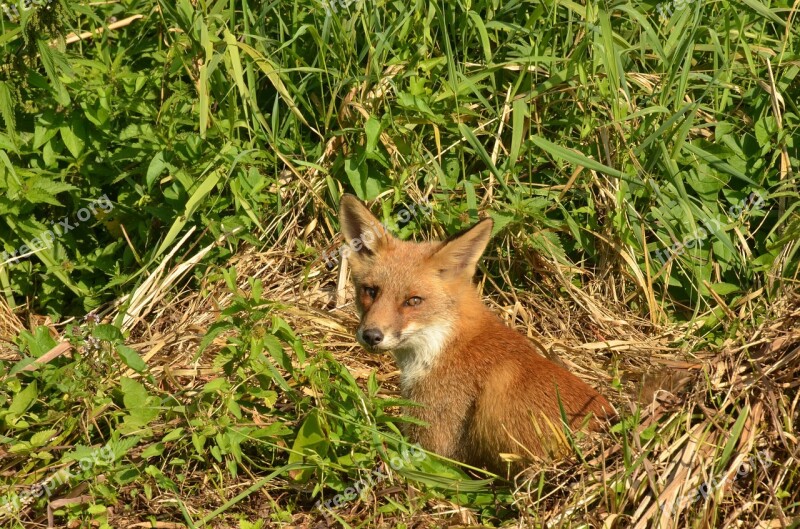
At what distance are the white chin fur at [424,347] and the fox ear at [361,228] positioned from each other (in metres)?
0.70

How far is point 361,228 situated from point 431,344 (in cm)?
89

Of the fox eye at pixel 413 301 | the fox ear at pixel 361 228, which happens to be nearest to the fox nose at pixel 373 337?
the fox eye at pixel 413 301

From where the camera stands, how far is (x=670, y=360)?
5.95 meters

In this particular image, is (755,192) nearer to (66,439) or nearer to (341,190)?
(341,190)

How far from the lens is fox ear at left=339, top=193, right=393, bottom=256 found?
561cm

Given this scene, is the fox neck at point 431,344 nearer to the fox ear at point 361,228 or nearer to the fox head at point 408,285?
the fox head at point 408,285

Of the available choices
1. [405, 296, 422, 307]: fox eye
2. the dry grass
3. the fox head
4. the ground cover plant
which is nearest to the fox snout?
the fox head

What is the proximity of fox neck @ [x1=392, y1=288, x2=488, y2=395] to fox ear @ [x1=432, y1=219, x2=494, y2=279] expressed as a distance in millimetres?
233

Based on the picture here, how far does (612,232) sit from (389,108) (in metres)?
1.87

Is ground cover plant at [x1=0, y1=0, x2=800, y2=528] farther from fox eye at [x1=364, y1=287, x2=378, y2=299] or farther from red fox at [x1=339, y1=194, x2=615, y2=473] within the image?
red fox at [x1=339, y1=194, x2=615, y2=473]

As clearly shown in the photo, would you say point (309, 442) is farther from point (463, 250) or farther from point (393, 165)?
point (393, 165)

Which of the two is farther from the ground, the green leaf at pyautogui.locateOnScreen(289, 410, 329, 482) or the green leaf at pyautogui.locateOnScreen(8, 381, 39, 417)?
the green leaf at pyautogui.locateOnScreen(8, 381, 39, 417)

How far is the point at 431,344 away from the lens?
5.36 m

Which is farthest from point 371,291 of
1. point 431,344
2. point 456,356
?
point 456,356
